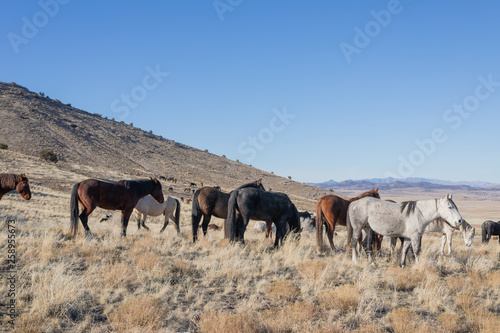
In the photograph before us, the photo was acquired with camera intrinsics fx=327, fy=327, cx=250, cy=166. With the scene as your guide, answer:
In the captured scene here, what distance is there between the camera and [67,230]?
10.8 metres

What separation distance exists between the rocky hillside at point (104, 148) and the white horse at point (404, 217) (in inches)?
1658

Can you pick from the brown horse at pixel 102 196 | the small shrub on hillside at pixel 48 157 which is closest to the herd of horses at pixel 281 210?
the brown horse at pixel 102 196

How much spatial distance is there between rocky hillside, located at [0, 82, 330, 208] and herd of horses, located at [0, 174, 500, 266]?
38.5m

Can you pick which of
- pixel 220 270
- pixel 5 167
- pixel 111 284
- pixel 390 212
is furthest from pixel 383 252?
pixel 5 167

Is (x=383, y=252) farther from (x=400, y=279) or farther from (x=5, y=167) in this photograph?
(x=5, y=167)

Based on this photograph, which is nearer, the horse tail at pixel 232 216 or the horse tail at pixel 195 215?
the horse tail at pixel 232 216

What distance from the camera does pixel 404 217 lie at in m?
8.51

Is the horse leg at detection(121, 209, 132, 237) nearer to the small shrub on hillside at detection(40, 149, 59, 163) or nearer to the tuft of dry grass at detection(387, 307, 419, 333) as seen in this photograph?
the tuft of dry grass at detection(387, 307, 419, 333)

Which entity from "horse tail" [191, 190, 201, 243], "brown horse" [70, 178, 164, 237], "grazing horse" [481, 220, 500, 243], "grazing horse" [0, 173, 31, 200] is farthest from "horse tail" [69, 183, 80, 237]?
"grazing horse" [481, 220, 500, 243]

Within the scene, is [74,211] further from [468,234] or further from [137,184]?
[468,234]

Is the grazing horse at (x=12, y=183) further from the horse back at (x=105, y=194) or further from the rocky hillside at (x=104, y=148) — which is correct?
the rocky hillside at (x=104, y=148)

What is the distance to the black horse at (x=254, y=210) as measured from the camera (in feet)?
33.3

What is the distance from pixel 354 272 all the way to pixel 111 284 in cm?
556

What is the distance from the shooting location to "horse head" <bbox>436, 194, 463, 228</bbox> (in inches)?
313
